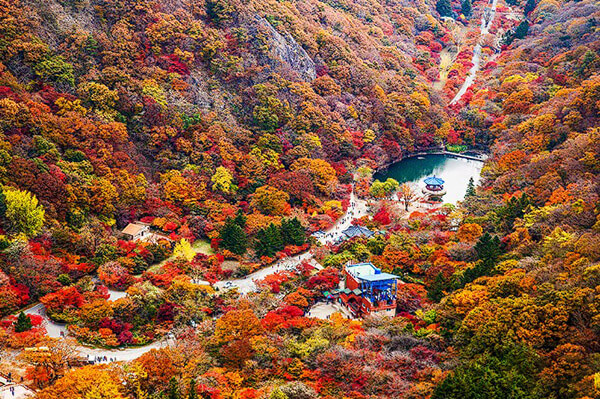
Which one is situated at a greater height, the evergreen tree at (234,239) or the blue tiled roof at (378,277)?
the blue tiled roof at (378,277)

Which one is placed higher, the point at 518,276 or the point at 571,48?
the point at 571,48

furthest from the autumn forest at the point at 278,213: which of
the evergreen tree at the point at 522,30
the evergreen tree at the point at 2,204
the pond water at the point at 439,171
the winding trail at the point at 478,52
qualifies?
the evergreen tree at the point at 522,30

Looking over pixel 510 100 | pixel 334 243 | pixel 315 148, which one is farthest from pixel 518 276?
pixel 510 100

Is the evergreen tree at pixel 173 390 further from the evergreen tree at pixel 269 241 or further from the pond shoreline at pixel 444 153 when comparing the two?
the pond shoreline at pixel 444 153

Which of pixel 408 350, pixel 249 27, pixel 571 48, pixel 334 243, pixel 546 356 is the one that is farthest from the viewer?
pixel 571 48

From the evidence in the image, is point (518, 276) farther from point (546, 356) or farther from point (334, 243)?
point (334, 243)

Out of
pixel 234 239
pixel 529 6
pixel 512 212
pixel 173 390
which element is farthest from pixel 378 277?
pixel 529 6

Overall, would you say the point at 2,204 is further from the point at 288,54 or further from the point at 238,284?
the point at 288,54
